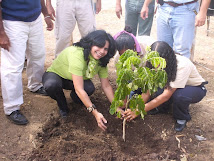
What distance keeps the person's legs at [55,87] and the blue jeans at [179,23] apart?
1.56 metres

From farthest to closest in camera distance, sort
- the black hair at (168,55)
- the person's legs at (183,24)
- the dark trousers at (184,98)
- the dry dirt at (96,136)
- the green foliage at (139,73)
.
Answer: the person's legs at (183,24) → the dark trousers at (184,98) → the dry dirt at (96,136) → the black hair at (168,55) → the green foliage at (139,73)

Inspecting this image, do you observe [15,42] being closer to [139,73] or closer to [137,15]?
[139,73]

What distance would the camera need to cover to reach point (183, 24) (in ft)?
11.3

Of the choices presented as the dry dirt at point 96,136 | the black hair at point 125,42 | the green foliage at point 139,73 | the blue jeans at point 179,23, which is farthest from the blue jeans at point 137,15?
the green foliage at point 139,73

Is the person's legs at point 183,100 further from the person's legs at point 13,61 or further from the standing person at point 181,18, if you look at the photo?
the person's legs at point 13,61

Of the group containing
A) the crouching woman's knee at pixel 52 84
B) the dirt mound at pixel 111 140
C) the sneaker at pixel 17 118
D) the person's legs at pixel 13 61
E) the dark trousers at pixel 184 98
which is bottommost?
the dirt mound at pixel 111 140

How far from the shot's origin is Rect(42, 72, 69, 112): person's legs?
3115mm

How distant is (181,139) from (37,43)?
2025mm

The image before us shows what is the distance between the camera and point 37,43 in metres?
3.36

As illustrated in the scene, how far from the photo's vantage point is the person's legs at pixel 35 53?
128 inches

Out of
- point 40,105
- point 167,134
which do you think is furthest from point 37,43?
point 167,134

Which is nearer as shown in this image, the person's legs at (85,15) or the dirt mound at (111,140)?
the dirt mound at (111,140)

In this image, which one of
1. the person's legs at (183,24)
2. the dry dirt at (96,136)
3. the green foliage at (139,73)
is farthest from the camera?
the person's legs at (183,24)

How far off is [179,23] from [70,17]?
146 cm
